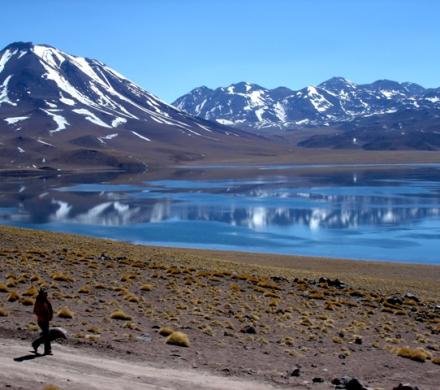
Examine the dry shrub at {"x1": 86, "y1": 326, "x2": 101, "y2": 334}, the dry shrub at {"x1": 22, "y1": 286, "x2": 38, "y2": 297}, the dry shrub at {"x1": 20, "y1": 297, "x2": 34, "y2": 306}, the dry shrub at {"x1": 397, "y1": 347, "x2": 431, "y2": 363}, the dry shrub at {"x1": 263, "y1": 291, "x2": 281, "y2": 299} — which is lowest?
the dry shrub at {"x1": 397, "y1": 347, "x2": 431, "y2": 363}

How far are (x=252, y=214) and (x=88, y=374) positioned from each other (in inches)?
2356

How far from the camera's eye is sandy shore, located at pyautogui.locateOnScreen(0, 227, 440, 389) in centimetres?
1328

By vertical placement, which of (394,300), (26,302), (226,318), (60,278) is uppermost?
(60,278)

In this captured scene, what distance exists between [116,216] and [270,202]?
2158cm

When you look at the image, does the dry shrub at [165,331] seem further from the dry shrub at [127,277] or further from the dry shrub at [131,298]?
the dry shrub at [127,277]

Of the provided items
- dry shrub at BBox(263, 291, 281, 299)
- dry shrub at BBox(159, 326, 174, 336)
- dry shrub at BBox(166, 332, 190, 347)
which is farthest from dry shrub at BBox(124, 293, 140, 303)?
dry shrub at BBox(263, 291, 281, 299)

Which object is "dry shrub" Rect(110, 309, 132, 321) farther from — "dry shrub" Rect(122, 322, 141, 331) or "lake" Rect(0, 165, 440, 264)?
"lake" Rect(0, 165, 440, 264)

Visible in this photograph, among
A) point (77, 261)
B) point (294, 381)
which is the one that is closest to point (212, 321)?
point (294, 381)

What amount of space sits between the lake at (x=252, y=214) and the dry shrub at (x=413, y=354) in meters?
28.7

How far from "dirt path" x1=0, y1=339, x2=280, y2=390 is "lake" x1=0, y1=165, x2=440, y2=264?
33.8 meters

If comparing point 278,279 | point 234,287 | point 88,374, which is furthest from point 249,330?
point 278,279

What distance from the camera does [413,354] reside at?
593 inches

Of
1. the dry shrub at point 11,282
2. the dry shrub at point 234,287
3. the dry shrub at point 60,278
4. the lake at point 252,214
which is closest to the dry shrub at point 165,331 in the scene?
the dry shrub at point 11,282

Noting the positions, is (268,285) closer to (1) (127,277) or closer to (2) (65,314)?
(1) (127,277)
